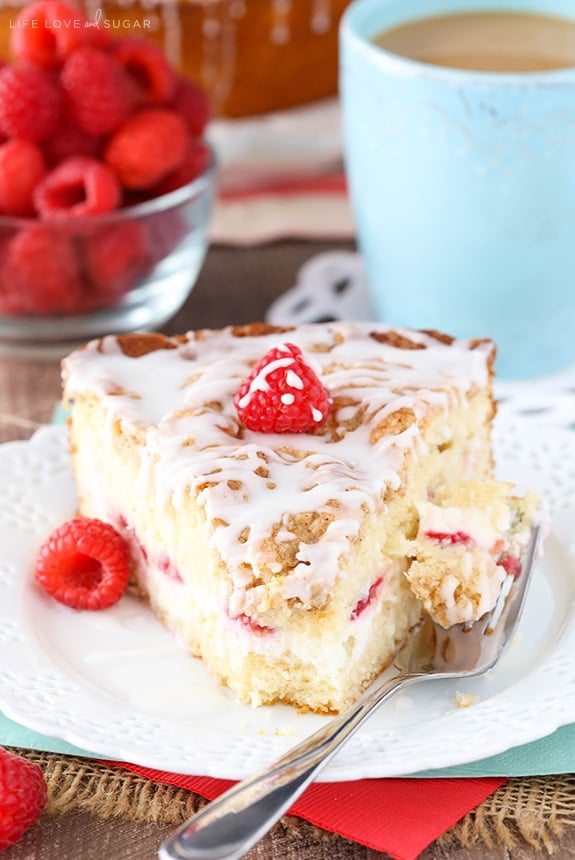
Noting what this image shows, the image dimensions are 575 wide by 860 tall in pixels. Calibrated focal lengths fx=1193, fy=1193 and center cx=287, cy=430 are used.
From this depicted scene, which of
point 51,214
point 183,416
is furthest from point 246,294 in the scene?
point 183,416

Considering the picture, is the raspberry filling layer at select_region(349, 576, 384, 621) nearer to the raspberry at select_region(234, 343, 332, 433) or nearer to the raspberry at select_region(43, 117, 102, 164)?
the raspberry at select_region(234, 343, 332, 433)

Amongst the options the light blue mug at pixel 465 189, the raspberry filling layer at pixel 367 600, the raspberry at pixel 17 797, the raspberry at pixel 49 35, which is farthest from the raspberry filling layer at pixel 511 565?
the raspberry at pixel 49 35

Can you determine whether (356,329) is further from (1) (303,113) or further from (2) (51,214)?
(1) (303,113)

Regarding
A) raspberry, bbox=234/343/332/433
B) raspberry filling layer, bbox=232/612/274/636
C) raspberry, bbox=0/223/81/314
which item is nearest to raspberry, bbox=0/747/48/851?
raspberry filling layer, bbox=232/612/274/636

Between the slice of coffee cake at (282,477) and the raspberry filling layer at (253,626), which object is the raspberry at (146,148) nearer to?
the slice of coffee cake at (282,477)

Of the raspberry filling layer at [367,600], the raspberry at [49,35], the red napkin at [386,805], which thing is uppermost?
the raspberry at [49,35]

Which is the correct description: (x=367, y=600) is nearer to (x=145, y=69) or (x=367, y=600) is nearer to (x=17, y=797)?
(x=17, y=797)

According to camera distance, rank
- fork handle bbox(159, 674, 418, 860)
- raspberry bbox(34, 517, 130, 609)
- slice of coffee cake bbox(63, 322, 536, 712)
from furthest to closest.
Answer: raspberry bbox(34, 517, 130, 609), slice of coffee cake bbox(63, 322, 536, 712), fork handle bbox(159, 674, 418, 860)
